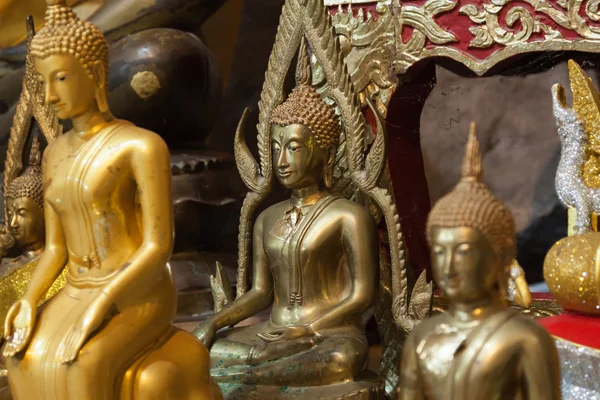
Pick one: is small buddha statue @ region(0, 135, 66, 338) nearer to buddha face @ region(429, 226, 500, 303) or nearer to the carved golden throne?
the carved golden throne

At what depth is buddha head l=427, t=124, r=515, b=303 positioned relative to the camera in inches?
63.5

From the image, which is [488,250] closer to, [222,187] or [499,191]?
[499,191]

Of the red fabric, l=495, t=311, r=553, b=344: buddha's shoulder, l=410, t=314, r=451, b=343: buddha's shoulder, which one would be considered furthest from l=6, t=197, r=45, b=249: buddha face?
l=495, t=311, r=553, b=344: buddha's shoulder

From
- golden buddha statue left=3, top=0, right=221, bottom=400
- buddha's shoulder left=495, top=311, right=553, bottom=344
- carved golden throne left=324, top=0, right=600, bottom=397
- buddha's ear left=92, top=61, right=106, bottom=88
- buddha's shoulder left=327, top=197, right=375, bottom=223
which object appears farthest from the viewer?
carved golden throne left=324, top=0, right=600, bottom=397

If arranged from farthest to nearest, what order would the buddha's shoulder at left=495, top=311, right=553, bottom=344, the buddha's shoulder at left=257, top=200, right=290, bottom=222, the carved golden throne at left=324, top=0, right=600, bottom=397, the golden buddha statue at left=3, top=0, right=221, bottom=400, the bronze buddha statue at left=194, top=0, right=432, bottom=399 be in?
1. the carved golden throne at left=324, top=0, right=600, bottom=397
2. the buddha's shoulder at left=257, top=200, right=290, bottom=222
3. the bronze buddha statue at left=194, top=0, right=432, bottom=399
4. the golden buddha statue at left=3, top=0, right=221, bottom=400
5. the buddha's shoulder at left=495, top=311, right=553, bottom=344

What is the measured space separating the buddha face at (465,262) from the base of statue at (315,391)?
72 centimetres

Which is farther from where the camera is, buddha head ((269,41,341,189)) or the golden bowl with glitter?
buddha head ((269,41,341,189))

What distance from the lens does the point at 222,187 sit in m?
3.59

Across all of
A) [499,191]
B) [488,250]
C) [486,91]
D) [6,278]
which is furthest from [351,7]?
[488,250]

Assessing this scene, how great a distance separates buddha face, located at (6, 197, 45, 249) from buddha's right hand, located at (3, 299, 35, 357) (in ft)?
3.41

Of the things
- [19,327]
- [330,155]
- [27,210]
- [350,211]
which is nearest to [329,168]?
[330,155]

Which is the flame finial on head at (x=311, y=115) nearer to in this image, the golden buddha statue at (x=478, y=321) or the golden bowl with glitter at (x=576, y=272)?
the golden bowl with glitter at (x=576, y=272)

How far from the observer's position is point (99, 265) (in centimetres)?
204

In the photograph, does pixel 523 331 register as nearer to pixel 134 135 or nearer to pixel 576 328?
pixel 576 328
